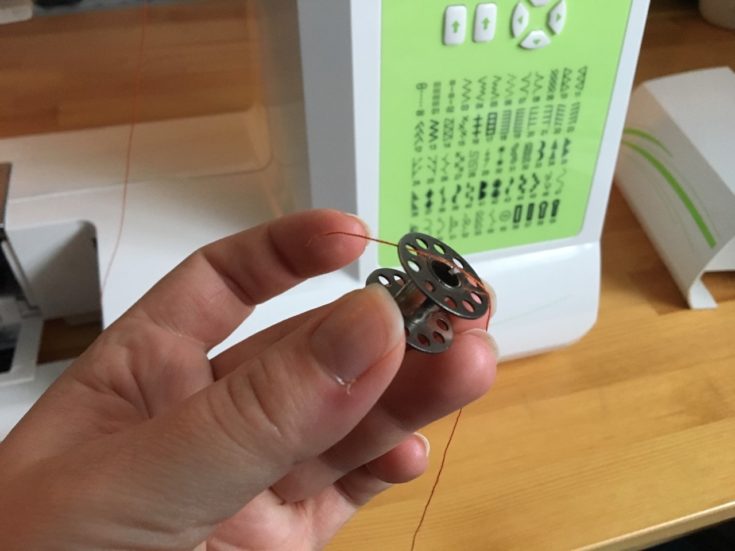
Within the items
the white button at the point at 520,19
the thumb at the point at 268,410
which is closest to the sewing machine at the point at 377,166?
the white button at the point at 520,19

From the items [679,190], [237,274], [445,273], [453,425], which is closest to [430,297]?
[445,273]

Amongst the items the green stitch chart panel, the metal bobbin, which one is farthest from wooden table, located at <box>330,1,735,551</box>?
the metal bobbin

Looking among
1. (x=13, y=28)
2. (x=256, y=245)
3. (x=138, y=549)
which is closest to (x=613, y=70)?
(x=256, y=245)

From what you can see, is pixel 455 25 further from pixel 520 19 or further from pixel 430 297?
pixel 430 297

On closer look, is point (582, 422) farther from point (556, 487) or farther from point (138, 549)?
point (138, 549)

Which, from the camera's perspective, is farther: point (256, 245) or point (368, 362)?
point (256, 245)

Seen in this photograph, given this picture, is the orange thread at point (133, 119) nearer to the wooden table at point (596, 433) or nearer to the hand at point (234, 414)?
the wooden table at point (596, 433)
